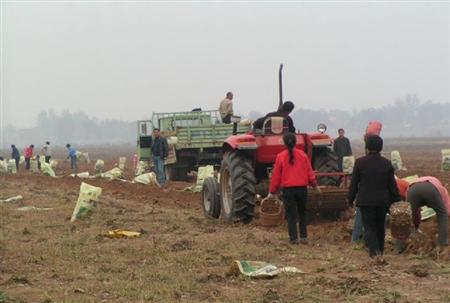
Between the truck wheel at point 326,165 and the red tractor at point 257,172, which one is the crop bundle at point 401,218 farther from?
the truck wheel at point 326,165

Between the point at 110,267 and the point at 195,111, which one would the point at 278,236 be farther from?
the point at 195,111

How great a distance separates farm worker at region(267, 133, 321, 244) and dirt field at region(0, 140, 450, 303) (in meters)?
0.30

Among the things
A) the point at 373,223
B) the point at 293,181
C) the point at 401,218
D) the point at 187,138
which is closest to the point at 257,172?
the point at 293,181

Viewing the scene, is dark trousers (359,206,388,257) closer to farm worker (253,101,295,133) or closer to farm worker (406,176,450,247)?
farm worker (406,176,450,247)

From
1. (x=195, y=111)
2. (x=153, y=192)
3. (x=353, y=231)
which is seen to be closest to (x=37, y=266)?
(x=353, y=231)

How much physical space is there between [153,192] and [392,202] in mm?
10591

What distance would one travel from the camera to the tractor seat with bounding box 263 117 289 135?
10320 millimetres

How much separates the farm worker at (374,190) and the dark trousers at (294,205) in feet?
4.01

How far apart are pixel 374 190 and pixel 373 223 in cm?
38

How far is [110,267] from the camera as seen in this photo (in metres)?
7.12

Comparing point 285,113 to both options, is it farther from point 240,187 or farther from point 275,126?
point 240,187

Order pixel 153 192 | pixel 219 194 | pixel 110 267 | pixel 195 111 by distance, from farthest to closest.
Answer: pixel 195 111 → pixel 153 192 → pixel 219 194 → pixel 110 267

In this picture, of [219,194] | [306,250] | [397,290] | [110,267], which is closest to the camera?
[397,290]

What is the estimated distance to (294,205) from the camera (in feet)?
28.1
